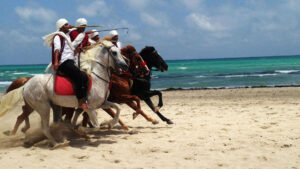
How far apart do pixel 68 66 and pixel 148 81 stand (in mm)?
2954

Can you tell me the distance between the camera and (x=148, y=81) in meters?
9.30

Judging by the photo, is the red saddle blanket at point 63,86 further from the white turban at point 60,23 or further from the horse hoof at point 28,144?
the horse hoof at point 28,144

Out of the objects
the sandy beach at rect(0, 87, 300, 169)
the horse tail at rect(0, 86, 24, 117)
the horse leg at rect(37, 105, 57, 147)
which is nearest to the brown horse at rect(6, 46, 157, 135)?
the sandy beach at rect(0, 87, 300, 169)

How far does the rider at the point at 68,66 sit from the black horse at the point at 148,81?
247 centimetres

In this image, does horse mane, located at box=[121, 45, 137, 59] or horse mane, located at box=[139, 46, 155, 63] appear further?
horse mane, located at box=[139, 46, 155, 63]

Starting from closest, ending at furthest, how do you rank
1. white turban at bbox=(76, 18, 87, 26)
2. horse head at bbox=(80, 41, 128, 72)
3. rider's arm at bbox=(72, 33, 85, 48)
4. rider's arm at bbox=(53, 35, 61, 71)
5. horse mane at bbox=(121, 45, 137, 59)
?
rider's arm at bbox=(53, 35, 61, 71) < rider's arm at bbox=(72, 33, 85, 48) < horse head at bbox=(80, 41, 128, 72) < white turban at bbox=(76, 18, 87, 26) < horse mane at bbox=(121, 45, 137, 59)

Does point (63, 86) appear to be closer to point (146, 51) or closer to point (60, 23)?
point (60, 23)

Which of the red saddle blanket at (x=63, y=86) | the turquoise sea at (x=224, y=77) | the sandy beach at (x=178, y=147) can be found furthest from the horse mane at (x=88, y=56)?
the turquoise sea at (x=224, y=77)

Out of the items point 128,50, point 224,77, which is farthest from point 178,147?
point 224,77

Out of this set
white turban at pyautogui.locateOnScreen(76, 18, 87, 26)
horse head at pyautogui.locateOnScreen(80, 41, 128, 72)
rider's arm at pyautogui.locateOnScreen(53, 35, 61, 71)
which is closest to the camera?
rider's arm at pyautogui.locateOnScreen(53, 35, 61, 71)

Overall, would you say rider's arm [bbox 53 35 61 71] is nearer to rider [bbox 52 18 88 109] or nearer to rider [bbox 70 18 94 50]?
rider [bbox 52 18 88 109]

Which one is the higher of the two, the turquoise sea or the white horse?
the white horse

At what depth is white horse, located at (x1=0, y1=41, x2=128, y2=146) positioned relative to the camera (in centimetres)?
688

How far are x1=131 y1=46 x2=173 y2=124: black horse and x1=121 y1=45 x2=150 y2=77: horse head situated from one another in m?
0.28
